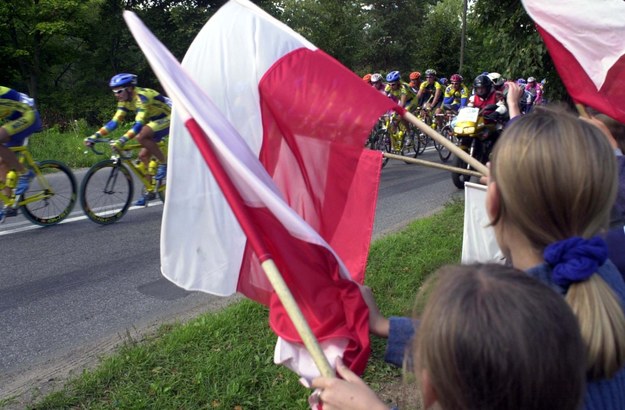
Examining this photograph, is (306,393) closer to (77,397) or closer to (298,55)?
(77,397)

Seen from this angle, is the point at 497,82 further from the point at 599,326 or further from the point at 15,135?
the point at 599,326

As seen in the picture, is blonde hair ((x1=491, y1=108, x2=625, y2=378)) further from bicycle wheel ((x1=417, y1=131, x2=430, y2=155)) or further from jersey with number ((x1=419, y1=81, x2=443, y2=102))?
jersey with number ((x1=419, y1=81, x2=443, y2=102))

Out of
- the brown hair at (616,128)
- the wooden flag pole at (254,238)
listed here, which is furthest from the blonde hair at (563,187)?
the brown hair at (616,128)

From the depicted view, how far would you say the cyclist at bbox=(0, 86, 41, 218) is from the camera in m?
7.21

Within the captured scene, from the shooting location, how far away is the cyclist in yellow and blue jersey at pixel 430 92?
17016 mm

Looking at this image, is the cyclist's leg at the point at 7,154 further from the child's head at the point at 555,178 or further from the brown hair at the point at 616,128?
the child's head at the point at 555,178

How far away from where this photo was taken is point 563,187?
139 cm

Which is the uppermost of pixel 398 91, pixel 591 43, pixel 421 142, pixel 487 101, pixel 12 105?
pixel 591 43

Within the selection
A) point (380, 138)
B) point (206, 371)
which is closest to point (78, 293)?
point (206, 371)

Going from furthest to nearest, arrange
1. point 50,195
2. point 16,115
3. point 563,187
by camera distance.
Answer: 1. point 50,195
2. point 16,115
3. point 563,187

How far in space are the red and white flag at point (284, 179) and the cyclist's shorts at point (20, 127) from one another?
219 inches

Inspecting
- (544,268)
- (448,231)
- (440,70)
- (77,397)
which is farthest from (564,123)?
(440,70)

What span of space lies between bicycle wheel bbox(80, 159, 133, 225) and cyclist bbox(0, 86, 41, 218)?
2.29ft

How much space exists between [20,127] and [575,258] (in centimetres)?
733
